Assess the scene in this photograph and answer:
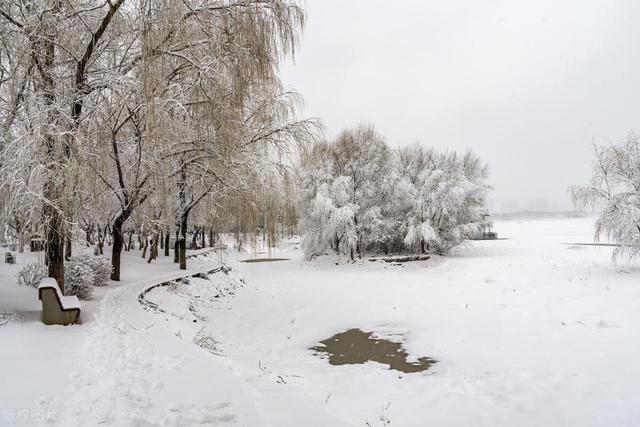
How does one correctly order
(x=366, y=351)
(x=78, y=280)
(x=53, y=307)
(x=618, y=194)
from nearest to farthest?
(x=53, y=307)
(x=366, y=351)
(x=78, y=280)
(x=618, y=194)

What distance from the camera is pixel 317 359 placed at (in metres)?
7.84

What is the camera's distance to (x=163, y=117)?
6.35 metres

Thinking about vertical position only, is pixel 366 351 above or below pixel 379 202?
below

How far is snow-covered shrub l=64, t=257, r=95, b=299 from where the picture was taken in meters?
8.35

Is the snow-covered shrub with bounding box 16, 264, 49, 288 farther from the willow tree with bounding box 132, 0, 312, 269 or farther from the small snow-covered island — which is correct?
the willow tree with bounding box 132, 0, 312, 269

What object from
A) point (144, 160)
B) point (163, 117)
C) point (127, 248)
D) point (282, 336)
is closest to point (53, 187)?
point (163, 117)

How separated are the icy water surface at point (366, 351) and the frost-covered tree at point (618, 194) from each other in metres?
12.4

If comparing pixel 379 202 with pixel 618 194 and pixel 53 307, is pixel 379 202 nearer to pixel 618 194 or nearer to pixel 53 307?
pixel 618 194

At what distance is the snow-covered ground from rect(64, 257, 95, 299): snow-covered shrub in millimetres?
514

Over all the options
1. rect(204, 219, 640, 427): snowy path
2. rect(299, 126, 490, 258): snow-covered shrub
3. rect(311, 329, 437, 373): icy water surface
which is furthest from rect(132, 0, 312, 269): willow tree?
rect(299, 126, 490, 258): snow-covered shrub

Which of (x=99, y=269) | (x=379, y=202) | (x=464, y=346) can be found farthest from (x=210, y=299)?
(x=379, y=202)

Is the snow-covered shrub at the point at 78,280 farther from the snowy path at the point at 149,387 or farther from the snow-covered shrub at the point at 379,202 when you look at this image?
the snow-covered shrub at the point at 379,202

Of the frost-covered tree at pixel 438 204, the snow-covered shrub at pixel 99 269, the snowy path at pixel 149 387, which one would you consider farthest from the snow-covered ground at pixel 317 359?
the frost-covered tree at pixel 438 204

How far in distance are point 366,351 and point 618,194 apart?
1391cm
